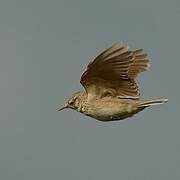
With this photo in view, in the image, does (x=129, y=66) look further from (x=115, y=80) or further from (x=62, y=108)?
(x=62, y=108)

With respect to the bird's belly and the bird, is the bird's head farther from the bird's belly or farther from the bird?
the bird's belly

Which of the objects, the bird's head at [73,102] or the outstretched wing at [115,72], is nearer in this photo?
the outstretched wing at [115,72]

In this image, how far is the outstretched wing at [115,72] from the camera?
17312mm

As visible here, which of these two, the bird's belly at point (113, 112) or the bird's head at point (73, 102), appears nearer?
the bird's belly at point (113, 112)

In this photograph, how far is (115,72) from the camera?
702 inches

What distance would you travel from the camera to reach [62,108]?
19844 millimetres

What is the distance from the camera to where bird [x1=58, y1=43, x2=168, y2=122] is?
684 inches

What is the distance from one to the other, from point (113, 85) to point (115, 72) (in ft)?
1.39

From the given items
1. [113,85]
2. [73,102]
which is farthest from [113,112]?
[73,102]

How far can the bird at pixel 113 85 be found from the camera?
57.0 feet

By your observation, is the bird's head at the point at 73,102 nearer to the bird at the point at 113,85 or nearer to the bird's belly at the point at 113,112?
the bird at the point at 113,85

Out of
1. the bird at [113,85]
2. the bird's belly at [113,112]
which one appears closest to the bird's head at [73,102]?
the bird at [113,85]

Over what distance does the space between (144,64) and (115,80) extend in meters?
0.85

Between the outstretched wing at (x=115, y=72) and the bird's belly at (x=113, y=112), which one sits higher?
the outstretched wing at (x=115, y=72)
